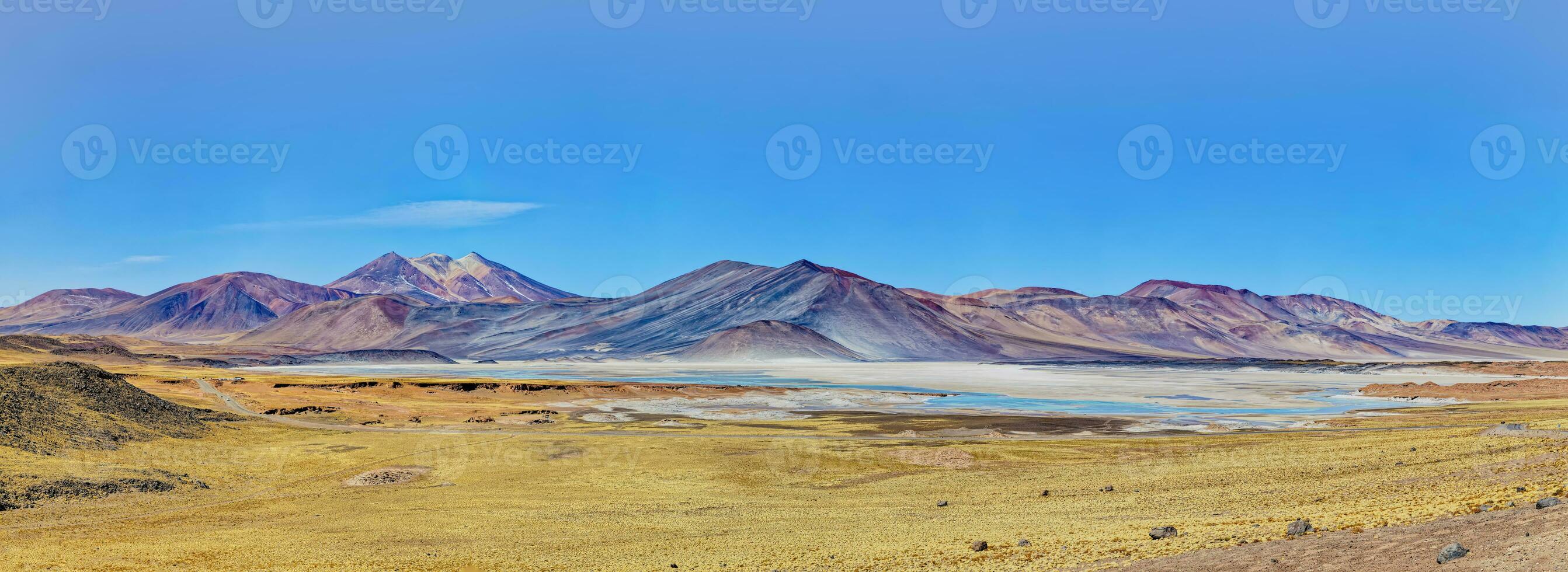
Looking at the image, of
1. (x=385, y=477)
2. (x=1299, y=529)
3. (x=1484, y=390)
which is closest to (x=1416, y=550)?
(x=1299, y=529)

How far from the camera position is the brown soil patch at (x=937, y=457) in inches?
1506

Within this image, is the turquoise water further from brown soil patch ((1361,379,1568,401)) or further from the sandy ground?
the sandy ground

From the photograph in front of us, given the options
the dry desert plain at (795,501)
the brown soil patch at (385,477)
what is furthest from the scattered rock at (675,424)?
the brown soil patch at (385,477)

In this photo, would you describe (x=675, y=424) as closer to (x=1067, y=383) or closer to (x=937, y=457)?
(x=937, y=457)

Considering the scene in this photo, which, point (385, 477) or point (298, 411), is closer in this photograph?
point (385, 477)

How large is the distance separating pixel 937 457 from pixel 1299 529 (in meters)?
21.6

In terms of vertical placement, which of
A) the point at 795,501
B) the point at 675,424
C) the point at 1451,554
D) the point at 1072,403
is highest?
the point at 1072,403

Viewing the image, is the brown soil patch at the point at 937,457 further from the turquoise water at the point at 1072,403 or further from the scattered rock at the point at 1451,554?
the turquoise water at the point at 1072,403

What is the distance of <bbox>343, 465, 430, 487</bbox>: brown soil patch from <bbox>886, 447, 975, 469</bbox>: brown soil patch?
752 inches

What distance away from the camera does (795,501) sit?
99.1ft

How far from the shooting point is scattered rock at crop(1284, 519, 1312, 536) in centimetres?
1825

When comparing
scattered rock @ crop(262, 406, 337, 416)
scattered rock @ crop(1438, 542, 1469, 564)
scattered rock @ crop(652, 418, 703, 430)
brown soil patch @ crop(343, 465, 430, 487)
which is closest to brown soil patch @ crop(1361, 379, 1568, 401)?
scattered rock @ crop(652, 418, 703, 430)

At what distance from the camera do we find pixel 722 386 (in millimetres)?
103625

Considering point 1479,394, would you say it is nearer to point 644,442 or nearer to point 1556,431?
point 1556,431
